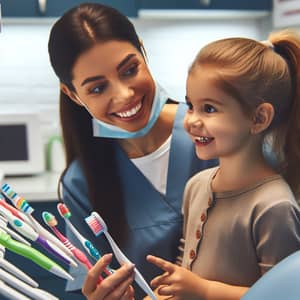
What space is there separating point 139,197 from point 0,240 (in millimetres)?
404

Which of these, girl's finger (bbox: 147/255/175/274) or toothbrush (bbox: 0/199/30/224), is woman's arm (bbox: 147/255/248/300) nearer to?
girl's finger (bbox: 147/255/175/274)

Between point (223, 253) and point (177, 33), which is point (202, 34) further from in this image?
point (223, 253)

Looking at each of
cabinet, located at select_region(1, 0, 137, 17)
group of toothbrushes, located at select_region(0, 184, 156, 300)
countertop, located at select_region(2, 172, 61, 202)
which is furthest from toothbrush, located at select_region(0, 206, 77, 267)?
cabinet, located at select_region(1, 0, 137, 17)

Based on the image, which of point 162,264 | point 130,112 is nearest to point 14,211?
point 162,264

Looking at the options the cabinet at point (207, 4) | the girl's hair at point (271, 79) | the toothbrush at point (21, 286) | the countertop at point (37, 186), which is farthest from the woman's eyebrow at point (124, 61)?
the cabinet at point (207, 4)

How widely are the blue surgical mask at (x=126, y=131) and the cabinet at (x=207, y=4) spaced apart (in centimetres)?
130

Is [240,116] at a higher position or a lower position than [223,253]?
higher

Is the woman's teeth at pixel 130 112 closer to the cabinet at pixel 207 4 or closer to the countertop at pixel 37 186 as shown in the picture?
the countertop at pixel 37 186

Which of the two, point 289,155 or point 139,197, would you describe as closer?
point 289,155

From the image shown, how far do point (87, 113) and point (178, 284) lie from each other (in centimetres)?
33

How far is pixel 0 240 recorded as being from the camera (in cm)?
47

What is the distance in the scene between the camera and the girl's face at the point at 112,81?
0.70m

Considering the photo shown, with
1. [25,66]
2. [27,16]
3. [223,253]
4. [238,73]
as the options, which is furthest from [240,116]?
[25,66]

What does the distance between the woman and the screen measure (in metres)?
1.05
